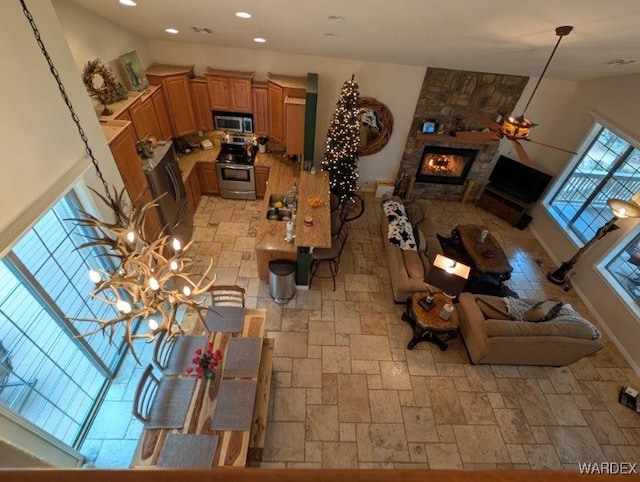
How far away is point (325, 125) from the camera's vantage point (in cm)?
698

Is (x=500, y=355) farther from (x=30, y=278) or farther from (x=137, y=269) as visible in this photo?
(x=30, y=278)

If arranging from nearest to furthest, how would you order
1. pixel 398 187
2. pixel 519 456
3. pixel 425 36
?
pixel 425 36
pixel 519 456
pixel 398 187

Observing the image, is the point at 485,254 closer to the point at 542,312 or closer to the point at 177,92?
the point at 542,312

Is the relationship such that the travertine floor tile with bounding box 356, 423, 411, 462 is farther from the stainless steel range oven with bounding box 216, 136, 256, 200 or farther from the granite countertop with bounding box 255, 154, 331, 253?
the stainless steel range oven with bounding box 216, 136, 256, 200

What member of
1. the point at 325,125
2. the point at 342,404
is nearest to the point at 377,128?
the point at 325,125


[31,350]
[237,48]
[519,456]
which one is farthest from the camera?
[237,48]

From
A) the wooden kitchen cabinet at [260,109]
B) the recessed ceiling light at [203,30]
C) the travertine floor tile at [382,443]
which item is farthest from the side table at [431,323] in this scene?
the recessed ceiling light at [203,30]

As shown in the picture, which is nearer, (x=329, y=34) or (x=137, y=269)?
(x=137, y=269)

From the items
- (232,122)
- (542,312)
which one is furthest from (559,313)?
(232,122)

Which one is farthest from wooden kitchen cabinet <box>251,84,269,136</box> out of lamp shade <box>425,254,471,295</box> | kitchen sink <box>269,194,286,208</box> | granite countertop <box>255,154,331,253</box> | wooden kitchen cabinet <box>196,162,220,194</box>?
lamp shade <box>425,254,471,295</box>

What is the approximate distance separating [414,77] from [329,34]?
317cm

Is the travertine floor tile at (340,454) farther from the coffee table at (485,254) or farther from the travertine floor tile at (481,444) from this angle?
the coffee table at (485,254)

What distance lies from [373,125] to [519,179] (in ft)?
11.4

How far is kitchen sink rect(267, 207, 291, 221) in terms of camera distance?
213 inches
